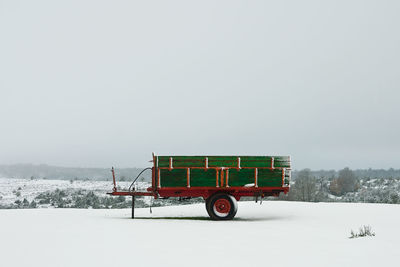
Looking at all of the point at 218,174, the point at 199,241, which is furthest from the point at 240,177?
the point at 199,241

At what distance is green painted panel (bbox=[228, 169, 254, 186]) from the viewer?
15.2 metres

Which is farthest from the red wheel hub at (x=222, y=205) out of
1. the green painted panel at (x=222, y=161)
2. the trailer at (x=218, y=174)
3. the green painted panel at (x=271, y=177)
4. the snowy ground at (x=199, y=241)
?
the green painted panel at (x=271, y=177)

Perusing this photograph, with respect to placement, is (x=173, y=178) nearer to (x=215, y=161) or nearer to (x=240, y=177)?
(x=215, y=161)

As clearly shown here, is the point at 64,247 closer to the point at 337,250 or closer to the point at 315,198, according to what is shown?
the point at 337,250

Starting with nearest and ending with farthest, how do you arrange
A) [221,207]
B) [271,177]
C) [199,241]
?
1. [199,241]
2. [221,207]
3. [271,177]

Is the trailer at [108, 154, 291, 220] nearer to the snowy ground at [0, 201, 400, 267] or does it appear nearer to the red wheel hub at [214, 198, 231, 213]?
the red wheel hub at [214, 198, 231, 213]

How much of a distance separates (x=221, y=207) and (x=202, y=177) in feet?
3.73

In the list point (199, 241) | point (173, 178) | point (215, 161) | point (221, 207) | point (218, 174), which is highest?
point (215, 161)

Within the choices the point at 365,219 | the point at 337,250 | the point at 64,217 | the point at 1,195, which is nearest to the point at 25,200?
the point at 1,195

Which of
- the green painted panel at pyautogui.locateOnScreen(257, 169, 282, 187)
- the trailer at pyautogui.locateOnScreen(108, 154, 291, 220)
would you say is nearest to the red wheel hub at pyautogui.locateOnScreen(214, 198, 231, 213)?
the trailer at pyautogui.locateOnScreen(108, 154, 291, 220)

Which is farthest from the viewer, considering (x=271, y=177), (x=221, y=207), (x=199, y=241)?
(x=271, y=177)

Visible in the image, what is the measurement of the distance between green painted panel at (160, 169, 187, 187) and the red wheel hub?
3.93ft

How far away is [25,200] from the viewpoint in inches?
1331

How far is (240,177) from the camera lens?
49.9ft
